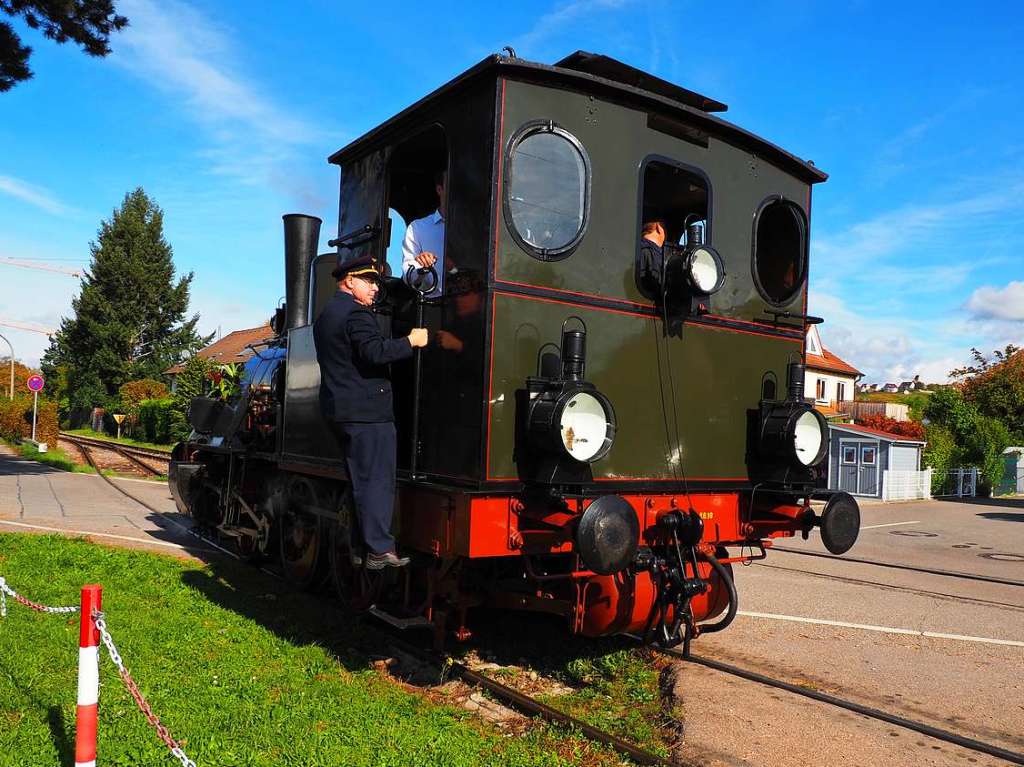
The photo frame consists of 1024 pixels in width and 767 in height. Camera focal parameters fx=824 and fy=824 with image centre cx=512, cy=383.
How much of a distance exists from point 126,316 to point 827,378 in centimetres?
3750

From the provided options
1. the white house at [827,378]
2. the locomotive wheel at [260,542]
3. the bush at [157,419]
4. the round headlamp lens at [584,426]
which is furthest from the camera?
the white house at [827,378]

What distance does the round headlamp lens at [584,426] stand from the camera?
3.86 meters

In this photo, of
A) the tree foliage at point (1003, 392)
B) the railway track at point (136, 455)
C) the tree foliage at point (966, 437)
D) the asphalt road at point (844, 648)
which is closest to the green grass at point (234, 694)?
the asphalt road at point (844, 648)

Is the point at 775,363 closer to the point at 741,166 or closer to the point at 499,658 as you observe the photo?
the point at 741,166

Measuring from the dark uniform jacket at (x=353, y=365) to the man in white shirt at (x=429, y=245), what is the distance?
40 cm

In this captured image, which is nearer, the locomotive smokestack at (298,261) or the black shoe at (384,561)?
the black shoe at (384,561)

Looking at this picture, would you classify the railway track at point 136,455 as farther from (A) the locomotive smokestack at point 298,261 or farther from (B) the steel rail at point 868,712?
(B) the steel rail at point 868,712

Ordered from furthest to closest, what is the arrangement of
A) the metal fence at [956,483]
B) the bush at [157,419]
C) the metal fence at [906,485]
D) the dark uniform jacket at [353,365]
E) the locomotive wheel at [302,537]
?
the bush at [157,419]
the metal fence at [956,483]
the metal fence at [906,485]
the locomotive wheel at [302,537]
the dark uniform jacket at [353,365]

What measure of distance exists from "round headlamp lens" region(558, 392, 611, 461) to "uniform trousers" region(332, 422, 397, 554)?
3.33ft

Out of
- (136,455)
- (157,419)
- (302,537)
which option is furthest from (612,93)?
(157,419)

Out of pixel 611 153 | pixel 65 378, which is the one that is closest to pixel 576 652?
pixel 611 153

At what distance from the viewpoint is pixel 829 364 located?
44.8 m

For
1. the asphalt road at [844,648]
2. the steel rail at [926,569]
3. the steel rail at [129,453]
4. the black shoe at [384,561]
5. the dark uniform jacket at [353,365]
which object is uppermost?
the dark uniform jacket at [353,365]

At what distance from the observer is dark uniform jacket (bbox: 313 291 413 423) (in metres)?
4.31
